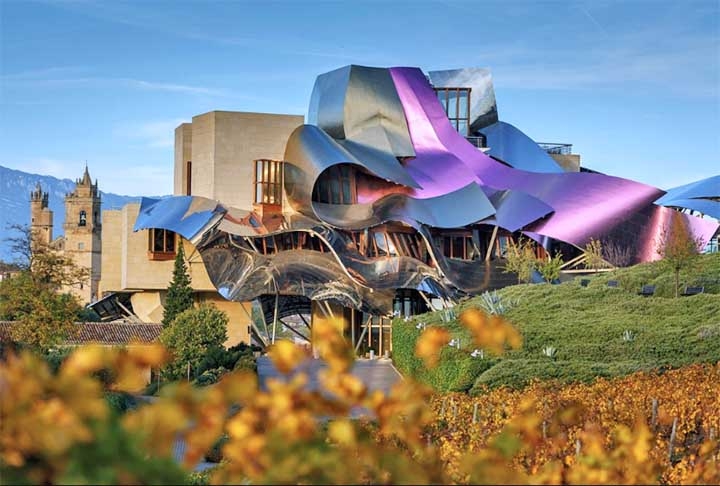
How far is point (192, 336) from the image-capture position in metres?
32.4

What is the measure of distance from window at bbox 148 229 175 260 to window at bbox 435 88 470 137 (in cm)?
1417

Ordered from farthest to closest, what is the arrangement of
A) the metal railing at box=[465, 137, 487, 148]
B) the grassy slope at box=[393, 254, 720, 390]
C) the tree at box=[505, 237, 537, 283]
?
the metal railing at box=[465, 137, 487, 148] < the tree at box=[505, 237, 537, 283] < the grassy slope at box=[393, 254, 720, 390]

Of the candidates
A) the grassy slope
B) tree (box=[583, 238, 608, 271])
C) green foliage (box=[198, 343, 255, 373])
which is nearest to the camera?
the grassy slope

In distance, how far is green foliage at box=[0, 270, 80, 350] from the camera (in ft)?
101

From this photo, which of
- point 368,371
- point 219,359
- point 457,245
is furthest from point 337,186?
point 219,359

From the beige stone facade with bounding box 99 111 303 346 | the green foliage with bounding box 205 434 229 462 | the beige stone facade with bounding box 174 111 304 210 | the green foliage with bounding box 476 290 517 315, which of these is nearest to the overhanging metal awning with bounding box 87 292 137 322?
the beige stone facade with bounding box 99 111 303 346

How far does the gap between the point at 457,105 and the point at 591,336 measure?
27805mm

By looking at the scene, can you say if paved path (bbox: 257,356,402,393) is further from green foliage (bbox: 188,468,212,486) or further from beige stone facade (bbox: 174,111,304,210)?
green foliage (bbox: 188,468,212,486)

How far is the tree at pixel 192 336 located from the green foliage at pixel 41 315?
276cm

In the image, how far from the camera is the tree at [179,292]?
37.6 m

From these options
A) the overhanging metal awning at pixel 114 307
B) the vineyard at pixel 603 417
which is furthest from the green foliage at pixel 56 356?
the overhanging metal awning at pixel 114 307

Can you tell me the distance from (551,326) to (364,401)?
67.5 ft

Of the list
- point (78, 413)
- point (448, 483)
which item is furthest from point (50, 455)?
point (448, 483)

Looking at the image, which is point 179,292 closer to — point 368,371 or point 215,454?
point 368,371
